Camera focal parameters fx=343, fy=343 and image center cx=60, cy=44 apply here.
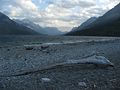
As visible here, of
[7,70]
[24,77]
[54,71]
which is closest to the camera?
[24,77]

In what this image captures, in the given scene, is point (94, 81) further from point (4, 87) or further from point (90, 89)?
point (4, 87)

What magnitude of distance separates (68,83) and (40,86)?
1.44 metres

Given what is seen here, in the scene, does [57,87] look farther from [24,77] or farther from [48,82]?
[24,77]

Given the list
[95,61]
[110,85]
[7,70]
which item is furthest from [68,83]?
[7,70]

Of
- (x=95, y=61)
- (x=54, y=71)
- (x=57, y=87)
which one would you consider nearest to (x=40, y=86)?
(x=57, y=87)

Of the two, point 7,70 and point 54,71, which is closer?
point 54,71

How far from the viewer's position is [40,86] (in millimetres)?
15750

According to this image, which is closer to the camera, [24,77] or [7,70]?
[24,77]

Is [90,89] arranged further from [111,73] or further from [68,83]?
[111,73]

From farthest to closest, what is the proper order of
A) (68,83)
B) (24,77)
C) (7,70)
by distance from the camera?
(7,70)
(24,77)
(68,83)

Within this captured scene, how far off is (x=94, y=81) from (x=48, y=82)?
2.25 m

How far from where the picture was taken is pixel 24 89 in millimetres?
15250

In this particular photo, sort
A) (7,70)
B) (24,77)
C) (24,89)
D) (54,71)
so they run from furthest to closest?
(7,70) < (54,71) < (24,77) < (24,89)

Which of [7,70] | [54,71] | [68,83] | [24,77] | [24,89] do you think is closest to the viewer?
[24,89]
